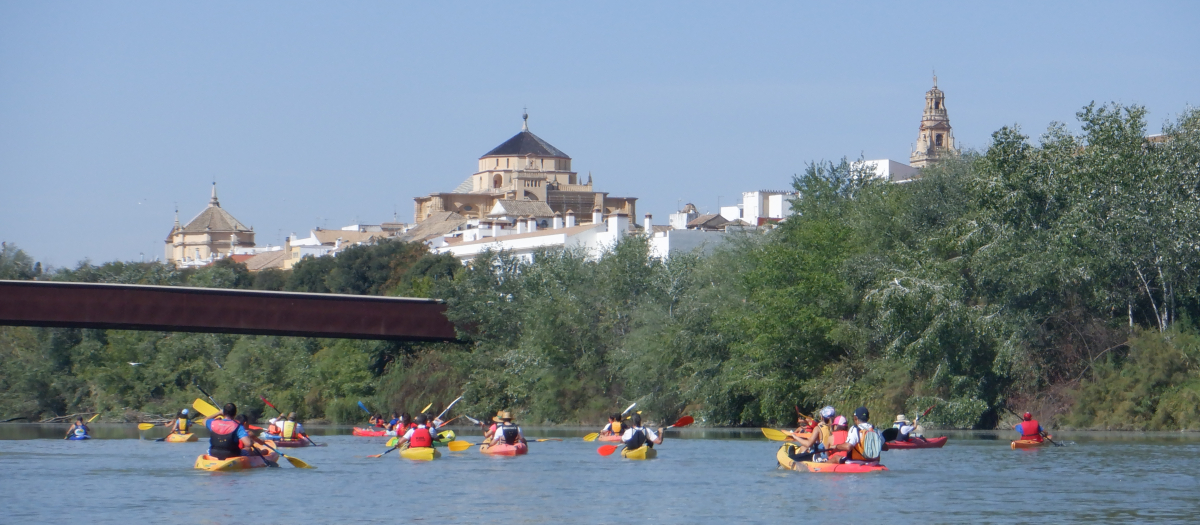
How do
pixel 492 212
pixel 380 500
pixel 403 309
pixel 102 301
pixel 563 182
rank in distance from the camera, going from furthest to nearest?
pixel 563 182, pixel 492 212, pixel 403 309, pixel 102 301, pixel 380 500

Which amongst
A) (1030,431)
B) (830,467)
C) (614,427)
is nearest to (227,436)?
(830,467)

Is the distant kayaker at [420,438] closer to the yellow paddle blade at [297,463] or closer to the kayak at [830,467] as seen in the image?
the yellow paddle blade at [297,463]

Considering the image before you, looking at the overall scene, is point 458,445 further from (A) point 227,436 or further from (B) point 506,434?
(A) point 227,436

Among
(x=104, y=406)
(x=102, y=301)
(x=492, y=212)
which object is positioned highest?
(x=492, y=212)

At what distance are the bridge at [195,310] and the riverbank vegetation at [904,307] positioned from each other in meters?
7.08

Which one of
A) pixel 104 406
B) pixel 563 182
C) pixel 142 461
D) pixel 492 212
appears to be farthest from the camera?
pixel 563 182

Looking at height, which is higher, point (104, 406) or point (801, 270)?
point (801, 270)

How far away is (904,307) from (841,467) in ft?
55.0

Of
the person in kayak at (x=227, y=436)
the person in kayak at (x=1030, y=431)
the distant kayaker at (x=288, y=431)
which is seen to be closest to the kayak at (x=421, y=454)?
Result: the person in kayak at (x=227, y=436)

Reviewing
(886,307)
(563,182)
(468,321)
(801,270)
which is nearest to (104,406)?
(468,321)

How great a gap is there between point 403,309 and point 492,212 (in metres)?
92.6

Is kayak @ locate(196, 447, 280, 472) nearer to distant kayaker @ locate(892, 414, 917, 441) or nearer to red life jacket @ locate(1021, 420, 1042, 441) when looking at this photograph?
distant kayaker @ locate(892, 414, 917, 441)

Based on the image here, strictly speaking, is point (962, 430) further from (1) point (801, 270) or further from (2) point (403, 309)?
(2) point (403, 309)

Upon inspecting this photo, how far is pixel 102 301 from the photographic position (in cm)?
4803
